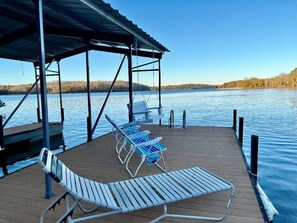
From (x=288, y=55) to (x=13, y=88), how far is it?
29213mm

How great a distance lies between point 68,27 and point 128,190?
4.33 meters

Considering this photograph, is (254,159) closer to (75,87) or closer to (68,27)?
(68,27)

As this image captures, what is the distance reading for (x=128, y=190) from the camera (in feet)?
7.28

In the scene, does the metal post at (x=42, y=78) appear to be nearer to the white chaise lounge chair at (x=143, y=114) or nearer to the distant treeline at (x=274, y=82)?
the white chaise lounge chair at (x=143, y=114)

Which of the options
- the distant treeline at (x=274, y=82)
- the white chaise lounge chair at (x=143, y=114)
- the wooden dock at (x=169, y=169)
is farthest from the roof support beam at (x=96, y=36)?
the distant treeline at (x=274, y=82)

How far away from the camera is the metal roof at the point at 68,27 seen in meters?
3.64

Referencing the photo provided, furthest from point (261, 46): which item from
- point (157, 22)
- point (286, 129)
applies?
point (286, 129)

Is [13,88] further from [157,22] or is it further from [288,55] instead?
[288,55]

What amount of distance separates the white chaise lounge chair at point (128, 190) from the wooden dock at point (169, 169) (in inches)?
9.1

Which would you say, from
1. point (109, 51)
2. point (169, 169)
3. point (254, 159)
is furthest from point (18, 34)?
point (254, 159)

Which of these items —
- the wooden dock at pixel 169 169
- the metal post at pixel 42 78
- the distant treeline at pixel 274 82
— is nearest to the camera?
the wooden dock at pixel 169 169

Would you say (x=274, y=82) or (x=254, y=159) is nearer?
(x=254, y=159)

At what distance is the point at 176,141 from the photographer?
5.46 meters

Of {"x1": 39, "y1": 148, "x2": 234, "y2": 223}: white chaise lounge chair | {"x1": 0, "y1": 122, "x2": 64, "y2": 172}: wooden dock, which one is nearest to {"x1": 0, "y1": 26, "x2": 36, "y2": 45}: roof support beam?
{"x1": 0, "y1": 122, "x2": 64, "y2": 172}: wooden dock
